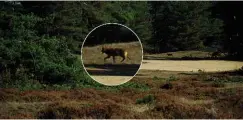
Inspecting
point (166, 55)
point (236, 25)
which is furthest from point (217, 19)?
point (166, 55)

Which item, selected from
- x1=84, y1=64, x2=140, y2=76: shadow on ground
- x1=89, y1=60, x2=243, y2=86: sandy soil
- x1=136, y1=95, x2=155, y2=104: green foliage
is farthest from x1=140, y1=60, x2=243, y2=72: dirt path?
x1=136, y1=95, x2=155, y2=104: green foliage

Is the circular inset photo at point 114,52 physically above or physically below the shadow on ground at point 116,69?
above

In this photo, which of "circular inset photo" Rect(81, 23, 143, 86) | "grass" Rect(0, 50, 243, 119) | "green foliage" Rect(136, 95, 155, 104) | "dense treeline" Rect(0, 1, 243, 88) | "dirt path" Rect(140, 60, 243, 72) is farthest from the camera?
"dirt path" Rect(140, 60, 243, 72)

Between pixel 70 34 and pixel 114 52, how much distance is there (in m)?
5.48

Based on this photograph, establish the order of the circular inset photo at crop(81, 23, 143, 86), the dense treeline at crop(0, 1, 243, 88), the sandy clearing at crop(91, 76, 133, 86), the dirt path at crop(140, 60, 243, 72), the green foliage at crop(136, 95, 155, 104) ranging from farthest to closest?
the dirt path at crop(140, 60, 243, 72), the dense treeline at crop(0, 1, 243, 88), the sandy clearing at crop(91, 76, 133, 86), the circular inset photo at crop(81, 23, 143, 86), the green foliage at crop(136, 95, 155, 104)

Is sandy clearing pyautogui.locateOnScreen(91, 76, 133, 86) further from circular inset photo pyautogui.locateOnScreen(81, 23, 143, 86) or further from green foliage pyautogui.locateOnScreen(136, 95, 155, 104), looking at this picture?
green foliage pyautogui.locateOnScreen(136, 95, 155, 104)

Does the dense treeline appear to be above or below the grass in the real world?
Answer: above

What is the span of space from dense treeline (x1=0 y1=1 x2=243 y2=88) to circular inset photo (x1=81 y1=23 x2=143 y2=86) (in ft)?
0.82

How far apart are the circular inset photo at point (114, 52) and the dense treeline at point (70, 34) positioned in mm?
249

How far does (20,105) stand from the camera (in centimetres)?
1264

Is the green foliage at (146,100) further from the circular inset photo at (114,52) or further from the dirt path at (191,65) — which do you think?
the dirt path at (191,65)

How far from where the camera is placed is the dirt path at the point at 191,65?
53.4 ft

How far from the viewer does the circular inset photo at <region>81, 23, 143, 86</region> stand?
13.4m

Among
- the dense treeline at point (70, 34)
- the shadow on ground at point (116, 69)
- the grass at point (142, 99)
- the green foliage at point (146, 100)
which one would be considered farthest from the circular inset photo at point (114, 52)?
the green foliage at point (146, 100)
